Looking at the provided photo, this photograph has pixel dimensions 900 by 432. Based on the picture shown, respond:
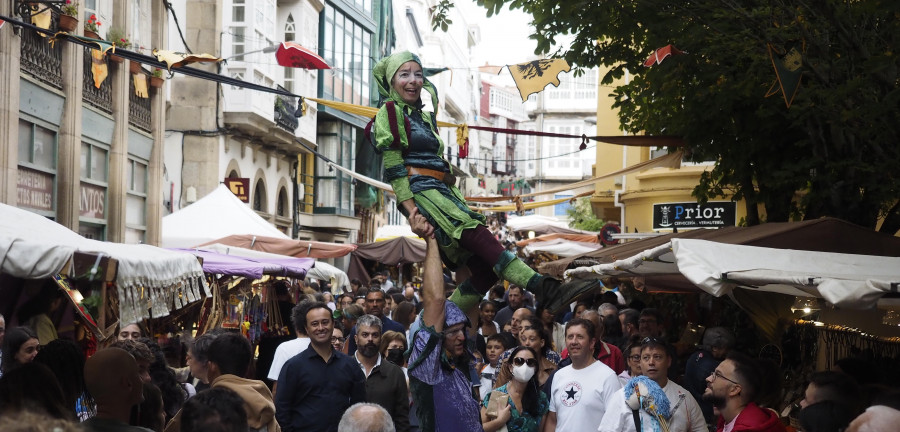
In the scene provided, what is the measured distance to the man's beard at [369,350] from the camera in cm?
850

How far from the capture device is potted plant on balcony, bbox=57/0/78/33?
50.3ft

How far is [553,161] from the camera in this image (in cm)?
8094

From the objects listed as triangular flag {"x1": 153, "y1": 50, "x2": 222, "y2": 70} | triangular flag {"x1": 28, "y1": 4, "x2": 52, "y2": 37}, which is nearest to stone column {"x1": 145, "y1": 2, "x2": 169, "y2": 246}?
triangular flag {"x1": 28, "y1": 4, "x2": 52, "y2": 37}

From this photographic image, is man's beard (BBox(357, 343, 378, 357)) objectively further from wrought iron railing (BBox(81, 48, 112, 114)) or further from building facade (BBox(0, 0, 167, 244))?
wrought iron railing (BBox(81, 48, 112, 114))

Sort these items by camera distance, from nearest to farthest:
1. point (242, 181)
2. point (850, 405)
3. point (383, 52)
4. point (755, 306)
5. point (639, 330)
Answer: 1. point (850, 405)
2. point (755, 306)
3. point (639, 330)
4. point (242, 181)
5. point (383, 52)

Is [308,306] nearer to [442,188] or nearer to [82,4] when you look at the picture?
[442,188]

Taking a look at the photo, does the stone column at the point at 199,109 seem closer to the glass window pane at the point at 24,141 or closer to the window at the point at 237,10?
the window at the point at 237,10

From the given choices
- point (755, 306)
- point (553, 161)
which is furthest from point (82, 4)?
point (553, 161)

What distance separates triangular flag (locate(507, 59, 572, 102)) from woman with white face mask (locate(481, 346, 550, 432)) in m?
4.80

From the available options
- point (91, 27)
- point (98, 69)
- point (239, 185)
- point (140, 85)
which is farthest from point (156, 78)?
point (239, 185)

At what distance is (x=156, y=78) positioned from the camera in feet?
68.2

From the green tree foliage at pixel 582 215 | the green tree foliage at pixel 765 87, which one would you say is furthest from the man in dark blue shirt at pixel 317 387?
the green tree foliage at pixel 582 215

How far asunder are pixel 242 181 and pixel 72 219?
29.6 feet

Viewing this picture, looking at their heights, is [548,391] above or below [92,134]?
below
